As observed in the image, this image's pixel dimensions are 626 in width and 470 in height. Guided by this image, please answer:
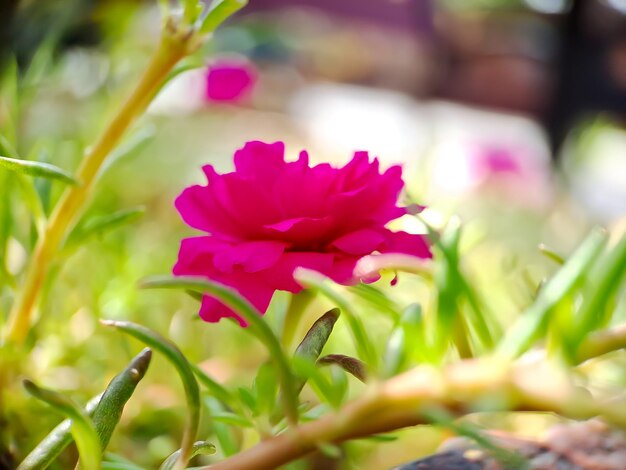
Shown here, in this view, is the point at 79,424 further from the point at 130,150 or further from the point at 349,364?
the point at 130,150

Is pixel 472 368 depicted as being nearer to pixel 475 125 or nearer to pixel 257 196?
pixel 257 196

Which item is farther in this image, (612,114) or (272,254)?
(612,114)

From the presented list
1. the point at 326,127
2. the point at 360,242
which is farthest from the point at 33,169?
the point at 326,127

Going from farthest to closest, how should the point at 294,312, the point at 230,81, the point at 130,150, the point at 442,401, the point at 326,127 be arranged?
the point at 326,127
the point at 230,81
the point at 130,150
the point at 294,312
the point at 442,401

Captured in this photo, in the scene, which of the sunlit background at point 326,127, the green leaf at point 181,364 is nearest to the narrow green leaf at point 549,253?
the sunlit background at point 326,127

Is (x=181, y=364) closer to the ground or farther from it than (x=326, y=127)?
closer to the ground

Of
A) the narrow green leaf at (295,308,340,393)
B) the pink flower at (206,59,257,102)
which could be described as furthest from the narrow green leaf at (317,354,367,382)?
the pink flower at (206,59,257,102)

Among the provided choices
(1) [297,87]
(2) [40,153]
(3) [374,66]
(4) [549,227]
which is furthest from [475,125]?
(2) [40,153]
